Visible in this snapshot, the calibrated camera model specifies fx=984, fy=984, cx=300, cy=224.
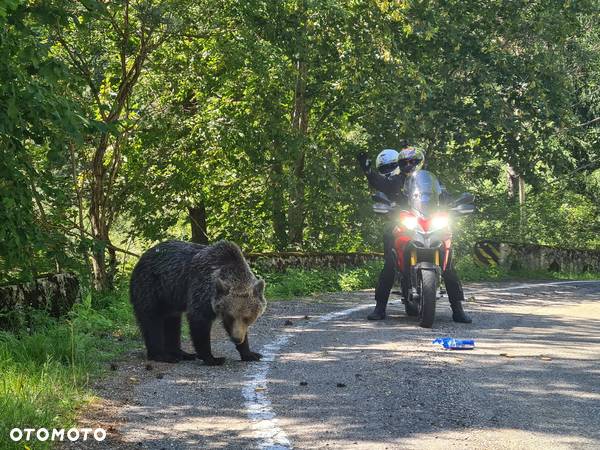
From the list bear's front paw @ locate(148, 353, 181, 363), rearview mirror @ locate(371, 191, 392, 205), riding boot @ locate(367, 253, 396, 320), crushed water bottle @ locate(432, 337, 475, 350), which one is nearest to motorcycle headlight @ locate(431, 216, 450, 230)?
rearview mirror @ locate(371, 191, 392, 205)

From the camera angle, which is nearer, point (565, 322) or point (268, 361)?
point (268, 361)

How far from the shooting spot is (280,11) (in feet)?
67.8

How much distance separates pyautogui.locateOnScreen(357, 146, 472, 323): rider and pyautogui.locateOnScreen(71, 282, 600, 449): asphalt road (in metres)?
0.59

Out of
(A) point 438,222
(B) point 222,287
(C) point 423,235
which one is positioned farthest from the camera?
(A) point 438,222

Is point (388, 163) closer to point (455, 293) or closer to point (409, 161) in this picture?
point (409, 161)

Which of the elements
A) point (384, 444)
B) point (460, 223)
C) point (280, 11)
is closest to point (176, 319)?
point (384, 444)

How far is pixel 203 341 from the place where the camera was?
9242 millimetres

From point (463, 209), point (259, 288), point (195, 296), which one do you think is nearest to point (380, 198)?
point (463, 209)

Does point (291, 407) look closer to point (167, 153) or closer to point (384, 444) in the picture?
point (384, 444)

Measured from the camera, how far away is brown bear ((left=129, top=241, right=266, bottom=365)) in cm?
910

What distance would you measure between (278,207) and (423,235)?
1111 centimetres

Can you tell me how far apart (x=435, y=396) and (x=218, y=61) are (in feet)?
40.7

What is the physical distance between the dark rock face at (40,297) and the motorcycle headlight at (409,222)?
13.7 ft

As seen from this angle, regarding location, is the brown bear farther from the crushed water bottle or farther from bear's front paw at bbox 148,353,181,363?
the crushed water bottle
